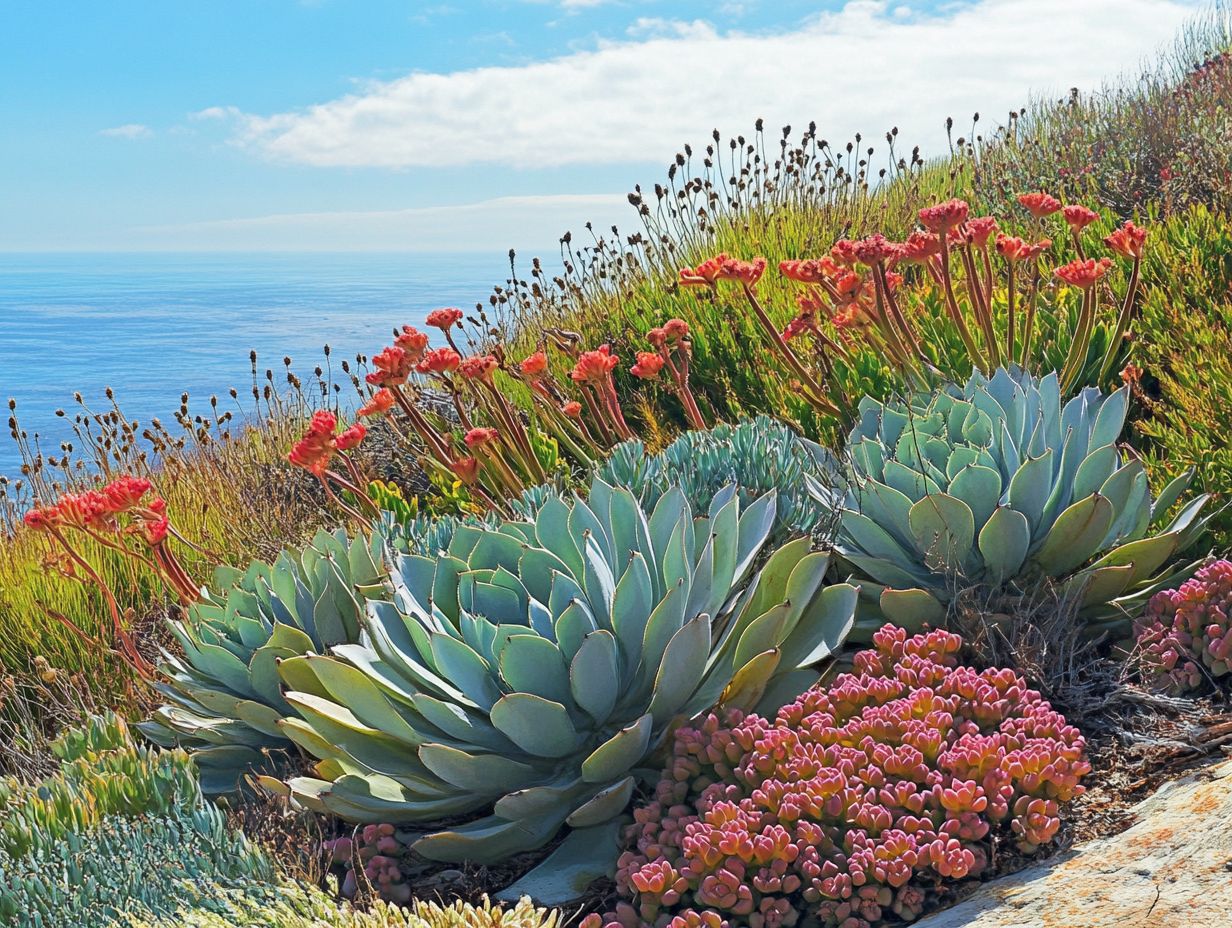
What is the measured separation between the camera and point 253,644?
377 cm

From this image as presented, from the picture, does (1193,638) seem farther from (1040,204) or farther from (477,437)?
(477,437)

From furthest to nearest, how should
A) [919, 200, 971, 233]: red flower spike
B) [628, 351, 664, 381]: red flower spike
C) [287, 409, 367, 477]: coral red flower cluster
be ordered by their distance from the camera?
[628, 351, 664, 381]: red flower spike < [287, 409, 367, 477]: coral red flower cluster < [919, 200, 971, 233]: red flower spike

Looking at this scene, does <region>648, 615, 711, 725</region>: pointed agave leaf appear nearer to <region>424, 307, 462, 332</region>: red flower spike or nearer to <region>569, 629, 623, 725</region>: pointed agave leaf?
<region>569, 629, 623, 725</region>: pointed agave leaf

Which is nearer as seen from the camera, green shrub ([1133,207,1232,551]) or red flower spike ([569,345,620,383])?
green shrub ([1133,207,1232,551])

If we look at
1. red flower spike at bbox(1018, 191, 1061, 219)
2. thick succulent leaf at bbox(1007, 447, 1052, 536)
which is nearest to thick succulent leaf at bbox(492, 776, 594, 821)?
thick succulent leaf at bbox(1007, 447, 1052, 536)

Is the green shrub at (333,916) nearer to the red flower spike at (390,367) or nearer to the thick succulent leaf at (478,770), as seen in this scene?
the thick succulent leaf at (478,770)

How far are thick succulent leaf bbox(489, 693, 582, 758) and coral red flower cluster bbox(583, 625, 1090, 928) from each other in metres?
0.30

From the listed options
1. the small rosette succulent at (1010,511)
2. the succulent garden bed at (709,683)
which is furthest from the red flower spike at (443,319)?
the small rosette succulent at (1010,511)

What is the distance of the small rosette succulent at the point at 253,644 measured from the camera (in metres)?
3.61

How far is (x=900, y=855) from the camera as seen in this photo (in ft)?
7.93

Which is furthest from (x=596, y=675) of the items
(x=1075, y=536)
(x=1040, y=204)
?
(x=1040, y=204)

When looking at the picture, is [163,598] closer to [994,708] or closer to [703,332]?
[703,332]

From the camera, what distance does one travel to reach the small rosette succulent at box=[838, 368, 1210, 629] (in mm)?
3275

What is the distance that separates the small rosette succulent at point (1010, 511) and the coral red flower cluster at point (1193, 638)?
183mm
